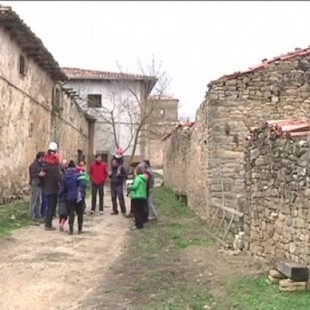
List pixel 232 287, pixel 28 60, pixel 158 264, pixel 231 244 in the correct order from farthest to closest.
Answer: pixel 28 60
pixel 231 244
pixel 158 264
pixel 232 287

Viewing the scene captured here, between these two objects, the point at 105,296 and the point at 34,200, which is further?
the point at 34,200

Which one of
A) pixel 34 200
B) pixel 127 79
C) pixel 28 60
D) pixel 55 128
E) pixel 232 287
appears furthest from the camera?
pixel 127 79

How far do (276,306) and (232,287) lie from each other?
1.09 meters

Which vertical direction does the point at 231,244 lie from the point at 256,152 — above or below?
below

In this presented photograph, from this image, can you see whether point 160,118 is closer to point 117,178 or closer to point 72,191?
point 117,178

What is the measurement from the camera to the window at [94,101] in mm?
37781

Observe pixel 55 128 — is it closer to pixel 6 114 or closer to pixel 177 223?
pixel 6 114

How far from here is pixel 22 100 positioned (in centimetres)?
1730

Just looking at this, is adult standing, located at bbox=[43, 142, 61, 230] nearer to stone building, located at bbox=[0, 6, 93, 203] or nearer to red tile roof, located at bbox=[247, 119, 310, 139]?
stone building, located at bbox=[0, 6, 93, 203]

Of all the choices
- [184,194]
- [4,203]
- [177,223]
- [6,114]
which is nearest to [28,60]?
[6,114]

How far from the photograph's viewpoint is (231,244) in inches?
379

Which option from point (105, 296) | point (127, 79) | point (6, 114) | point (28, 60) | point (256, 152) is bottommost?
point (105, 296)

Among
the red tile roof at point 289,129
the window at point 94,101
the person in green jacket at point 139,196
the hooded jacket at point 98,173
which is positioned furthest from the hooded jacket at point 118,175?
the window at point 94,101

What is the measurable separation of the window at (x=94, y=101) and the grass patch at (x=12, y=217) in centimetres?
2310
